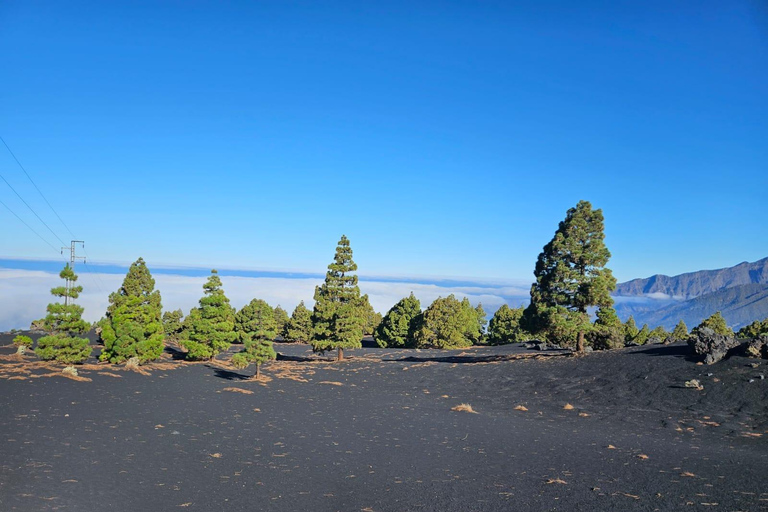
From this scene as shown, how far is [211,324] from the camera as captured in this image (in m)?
44.6

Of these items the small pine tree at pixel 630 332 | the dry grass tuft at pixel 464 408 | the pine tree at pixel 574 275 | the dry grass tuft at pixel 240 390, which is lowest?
the dry grass tuft at pixel 464 408

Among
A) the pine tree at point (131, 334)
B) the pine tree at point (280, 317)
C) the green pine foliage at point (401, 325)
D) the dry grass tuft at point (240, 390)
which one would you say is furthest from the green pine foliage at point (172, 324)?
the dry grass tuft at point (240, 390)

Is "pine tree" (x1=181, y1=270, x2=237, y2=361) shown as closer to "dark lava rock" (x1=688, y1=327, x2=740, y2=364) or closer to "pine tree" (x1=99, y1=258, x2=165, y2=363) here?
"pine tree" (x1=99, y1=258, x2=165, y2=363)

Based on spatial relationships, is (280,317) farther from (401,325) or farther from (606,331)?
(606,331)

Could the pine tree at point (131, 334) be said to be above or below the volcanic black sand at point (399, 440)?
above

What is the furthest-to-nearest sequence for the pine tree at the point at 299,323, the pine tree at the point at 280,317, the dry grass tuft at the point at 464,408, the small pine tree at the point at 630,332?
the pine tree at the point at 280,317
the pine tree at the point at 299,323
the small pine tree at the point at 630,332
the dry grass tuft at the point at 464,408

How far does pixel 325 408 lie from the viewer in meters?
27.5

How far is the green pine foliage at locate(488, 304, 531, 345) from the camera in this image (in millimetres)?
82787

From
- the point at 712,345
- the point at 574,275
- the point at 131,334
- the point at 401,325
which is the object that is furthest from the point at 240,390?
the point at 401,325

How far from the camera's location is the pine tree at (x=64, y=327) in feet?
114

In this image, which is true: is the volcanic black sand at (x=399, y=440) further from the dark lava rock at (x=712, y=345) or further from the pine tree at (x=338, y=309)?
the pine tree at (x=338, y=309)

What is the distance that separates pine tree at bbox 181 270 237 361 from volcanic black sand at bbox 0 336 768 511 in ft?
26.1

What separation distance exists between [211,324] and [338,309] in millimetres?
12436

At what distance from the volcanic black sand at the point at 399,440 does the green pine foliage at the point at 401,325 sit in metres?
42.5
